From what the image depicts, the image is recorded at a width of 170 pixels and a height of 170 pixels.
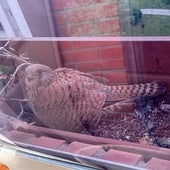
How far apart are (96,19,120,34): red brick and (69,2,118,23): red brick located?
0.08 ft

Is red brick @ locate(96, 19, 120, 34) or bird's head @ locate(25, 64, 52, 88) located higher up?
red brick @ locate(96, 19, 120, 34)

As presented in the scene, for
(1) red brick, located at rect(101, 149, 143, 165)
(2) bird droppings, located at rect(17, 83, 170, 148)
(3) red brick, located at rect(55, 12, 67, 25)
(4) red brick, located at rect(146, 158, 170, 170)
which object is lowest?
(2) bird droppings, located at rect(17, 83, 170, 148)

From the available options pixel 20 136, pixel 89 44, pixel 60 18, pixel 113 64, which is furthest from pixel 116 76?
pixel 20 136

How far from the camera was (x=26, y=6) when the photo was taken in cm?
122

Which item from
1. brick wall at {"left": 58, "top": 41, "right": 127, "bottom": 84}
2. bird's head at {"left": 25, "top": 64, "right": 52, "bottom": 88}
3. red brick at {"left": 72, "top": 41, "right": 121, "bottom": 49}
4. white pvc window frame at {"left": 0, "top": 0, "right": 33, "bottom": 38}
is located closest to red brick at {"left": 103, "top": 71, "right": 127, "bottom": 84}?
brick wall at {"left": 58, "top": 41, "right": 127, "bottom": 84}

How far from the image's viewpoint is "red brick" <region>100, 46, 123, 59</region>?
3.84 ft

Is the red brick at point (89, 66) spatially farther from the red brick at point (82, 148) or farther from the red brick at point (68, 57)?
the red brick at point (82, 148)

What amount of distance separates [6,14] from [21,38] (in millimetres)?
100

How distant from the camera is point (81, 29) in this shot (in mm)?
1180

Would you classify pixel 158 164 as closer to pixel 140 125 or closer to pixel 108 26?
pixel 140 125

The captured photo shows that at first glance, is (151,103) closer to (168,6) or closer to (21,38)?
(168,6)

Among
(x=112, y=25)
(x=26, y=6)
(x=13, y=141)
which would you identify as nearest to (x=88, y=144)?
(x=13, y=141)

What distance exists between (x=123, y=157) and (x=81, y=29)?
48 centimetres

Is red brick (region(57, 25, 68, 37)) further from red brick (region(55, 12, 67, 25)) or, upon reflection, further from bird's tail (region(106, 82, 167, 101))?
bird's tail (region(106, 82, 167, 101))
